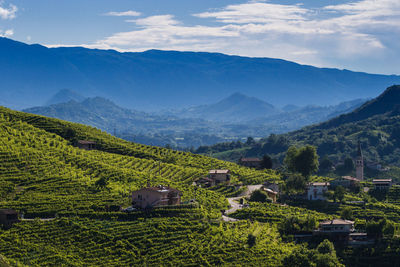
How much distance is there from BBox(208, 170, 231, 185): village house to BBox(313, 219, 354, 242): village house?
27931 mm

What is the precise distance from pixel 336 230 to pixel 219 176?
3001 cm

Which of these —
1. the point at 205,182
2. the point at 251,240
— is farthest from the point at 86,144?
the point at 251,240

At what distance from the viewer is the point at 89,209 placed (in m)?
72.5

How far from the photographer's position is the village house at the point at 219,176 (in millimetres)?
102000

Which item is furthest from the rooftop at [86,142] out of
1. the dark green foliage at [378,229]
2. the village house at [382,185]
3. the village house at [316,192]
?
the dark green foliage at [378,229]

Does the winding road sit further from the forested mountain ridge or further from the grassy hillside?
the grassy hillside

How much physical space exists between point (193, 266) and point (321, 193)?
44882 millimetres

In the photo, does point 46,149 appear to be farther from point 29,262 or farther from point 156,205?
point 29,262

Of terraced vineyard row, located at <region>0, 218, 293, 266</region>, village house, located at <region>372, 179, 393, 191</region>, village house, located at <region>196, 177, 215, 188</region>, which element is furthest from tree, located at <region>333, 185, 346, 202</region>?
terraced vineyard row, located at <region>0, 218, 293, 266</region>

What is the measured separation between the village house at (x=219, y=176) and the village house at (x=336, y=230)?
27.9m

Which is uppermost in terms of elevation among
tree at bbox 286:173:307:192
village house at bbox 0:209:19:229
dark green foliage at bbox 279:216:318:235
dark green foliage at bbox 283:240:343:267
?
village house at bbox 0:209:19:229

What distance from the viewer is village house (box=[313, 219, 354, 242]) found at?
251ft

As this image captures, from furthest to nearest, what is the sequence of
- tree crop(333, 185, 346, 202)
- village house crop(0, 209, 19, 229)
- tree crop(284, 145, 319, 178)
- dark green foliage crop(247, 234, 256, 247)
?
tree crop(284, 145, 319, 178) < tree crop(333, 185, 346, 202) < dark green foliage crop(247, 234, 256, 247) < village house crop(0, 209, 19, 229)

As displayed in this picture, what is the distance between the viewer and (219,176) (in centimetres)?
10262
